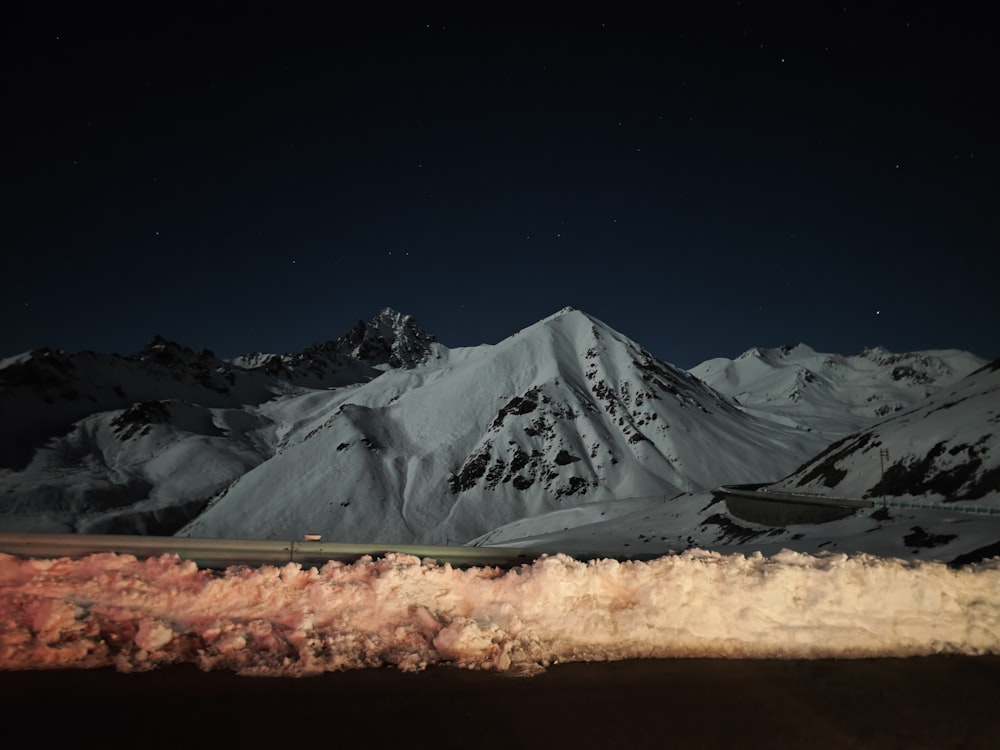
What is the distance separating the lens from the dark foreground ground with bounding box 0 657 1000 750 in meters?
4.40

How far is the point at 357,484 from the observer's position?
135000 millimetres

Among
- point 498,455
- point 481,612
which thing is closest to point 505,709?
point 481,612

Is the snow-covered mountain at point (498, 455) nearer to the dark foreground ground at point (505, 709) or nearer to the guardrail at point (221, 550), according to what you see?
the guardrail at point (221, 550)

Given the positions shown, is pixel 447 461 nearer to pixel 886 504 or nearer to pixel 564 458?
pixel 564 458

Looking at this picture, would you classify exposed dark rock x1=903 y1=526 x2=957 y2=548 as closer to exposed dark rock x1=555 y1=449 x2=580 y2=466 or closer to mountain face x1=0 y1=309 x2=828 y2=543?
mountain face x1=0 y1=309 x2=828 y2=543

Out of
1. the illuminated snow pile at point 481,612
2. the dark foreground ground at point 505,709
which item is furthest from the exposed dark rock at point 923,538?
the dark foreground ground at point 505,709

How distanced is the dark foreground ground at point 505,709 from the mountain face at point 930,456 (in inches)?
2036

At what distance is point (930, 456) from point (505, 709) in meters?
66.4


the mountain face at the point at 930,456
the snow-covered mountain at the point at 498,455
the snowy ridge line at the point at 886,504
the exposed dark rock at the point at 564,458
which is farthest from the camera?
the exposed dark rock at the point at 564,458

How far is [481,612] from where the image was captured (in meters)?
6.52

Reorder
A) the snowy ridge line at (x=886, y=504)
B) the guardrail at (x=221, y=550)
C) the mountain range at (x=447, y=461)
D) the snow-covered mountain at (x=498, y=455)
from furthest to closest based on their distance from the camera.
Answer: the mountain range at (x=447, y=461)
the snow-covered mountain at (x=498, y=455)
the snowy ridge line at (x=886, y=504)
the guardrail at (x=221, y=550)

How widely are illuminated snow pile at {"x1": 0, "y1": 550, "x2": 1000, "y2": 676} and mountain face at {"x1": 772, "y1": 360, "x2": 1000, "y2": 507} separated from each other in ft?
163

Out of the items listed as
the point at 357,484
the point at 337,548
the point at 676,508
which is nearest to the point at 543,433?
the point at 357,484

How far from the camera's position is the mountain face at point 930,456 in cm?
4972
